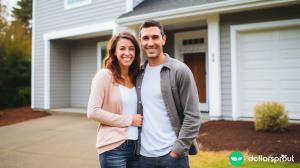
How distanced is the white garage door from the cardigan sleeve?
663 centimetres

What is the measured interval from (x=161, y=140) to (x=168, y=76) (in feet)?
1.65

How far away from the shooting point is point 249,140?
611 cm

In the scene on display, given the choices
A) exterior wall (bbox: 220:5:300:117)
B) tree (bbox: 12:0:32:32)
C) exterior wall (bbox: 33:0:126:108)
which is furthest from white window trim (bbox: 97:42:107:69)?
tree (bbox: 12:0:32:32)

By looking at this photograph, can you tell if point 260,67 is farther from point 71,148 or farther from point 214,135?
point 71,148

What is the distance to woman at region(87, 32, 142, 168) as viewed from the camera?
250cm

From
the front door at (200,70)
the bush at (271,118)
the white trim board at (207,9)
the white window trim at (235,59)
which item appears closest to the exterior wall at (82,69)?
the white trim board at (207,9)

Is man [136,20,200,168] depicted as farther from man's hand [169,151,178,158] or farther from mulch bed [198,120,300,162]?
mulch bed [198,120,300,162]

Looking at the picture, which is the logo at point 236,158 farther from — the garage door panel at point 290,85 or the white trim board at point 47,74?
the white trim board at point 47,74

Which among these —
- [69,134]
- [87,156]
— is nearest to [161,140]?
[87,156]

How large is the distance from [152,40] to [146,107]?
0.54 m

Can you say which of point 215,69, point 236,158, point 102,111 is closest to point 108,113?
point 102,111

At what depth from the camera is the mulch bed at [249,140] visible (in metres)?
5.41

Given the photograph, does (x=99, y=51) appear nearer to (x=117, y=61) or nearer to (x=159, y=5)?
(x=159, y=5)

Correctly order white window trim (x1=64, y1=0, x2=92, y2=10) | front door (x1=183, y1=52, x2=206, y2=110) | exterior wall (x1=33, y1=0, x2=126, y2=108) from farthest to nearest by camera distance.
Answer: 1. white window trim (x1=64, y1=0, x2=92, y2=10)
2. exterior wall (x1=33, y1=0, x2=126, y2=108)
3. front door (x1=183, y1=52, x2=206, y2=110)
